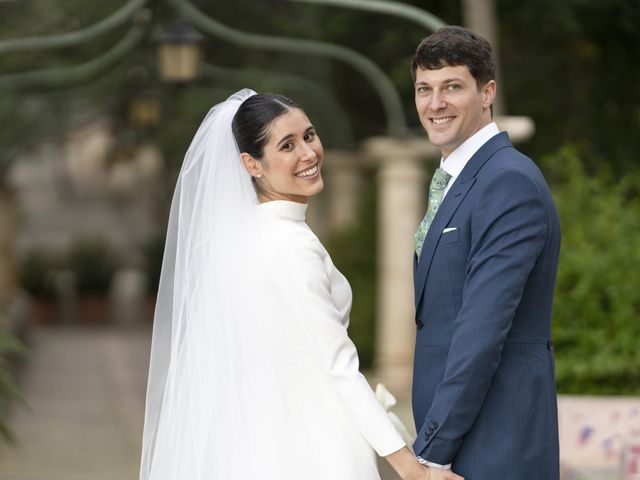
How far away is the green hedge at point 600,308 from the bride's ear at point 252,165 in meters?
5.24

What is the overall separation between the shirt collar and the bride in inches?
15.6

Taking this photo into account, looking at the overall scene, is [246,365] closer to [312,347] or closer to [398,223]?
[312,347]

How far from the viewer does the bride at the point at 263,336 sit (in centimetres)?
354

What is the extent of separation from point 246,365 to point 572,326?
18.1 ft

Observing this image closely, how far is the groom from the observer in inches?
128

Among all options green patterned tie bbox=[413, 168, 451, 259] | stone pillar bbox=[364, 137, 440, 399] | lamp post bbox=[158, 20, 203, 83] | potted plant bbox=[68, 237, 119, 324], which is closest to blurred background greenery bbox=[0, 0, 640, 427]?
lamp post bbox=[158, 20, 203, 83]

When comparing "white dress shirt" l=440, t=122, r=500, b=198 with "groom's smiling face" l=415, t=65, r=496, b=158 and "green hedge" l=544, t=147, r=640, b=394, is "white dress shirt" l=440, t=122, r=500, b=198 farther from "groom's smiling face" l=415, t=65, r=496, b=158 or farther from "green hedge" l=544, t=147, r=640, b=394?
"green hedge" l=544, t=147, r=640, b=394

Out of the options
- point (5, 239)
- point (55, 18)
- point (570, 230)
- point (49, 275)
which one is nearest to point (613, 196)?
point (570, 230)

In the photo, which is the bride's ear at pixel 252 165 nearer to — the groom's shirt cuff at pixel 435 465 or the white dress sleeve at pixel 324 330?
the white dress sleeve at pixel 324 330

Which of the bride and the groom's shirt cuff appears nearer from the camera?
the groom's shirt cuff

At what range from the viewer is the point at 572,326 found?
8.80 meters

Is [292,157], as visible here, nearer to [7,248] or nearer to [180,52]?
[180,52]

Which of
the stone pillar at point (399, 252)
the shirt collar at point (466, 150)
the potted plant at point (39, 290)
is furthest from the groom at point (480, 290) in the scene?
the potted plant at point (39, 290)

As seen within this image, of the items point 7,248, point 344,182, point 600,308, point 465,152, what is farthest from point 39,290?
point 465,152
